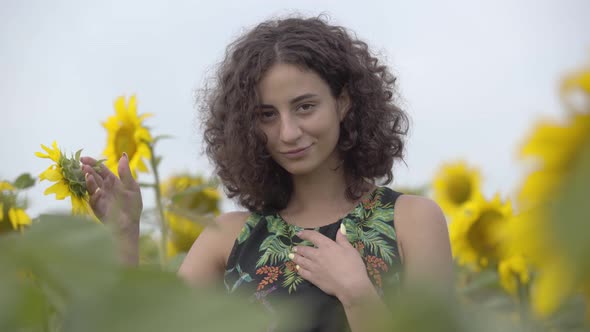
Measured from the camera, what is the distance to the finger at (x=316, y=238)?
1.53 metres

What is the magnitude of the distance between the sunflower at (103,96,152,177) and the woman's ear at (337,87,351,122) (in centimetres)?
49

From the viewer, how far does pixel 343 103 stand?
1863 millimetres

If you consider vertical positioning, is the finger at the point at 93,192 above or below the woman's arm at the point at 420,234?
above

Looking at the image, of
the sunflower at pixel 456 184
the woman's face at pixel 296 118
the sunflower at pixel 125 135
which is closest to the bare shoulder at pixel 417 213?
the woman's face at pixel 296 118

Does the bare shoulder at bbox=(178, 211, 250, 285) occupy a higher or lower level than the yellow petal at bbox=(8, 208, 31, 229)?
lower

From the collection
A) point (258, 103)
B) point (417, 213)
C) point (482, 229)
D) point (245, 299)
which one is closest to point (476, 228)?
point (482, 229)

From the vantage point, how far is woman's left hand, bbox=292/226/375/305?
4.59 ft

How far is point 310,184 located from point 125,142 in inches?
20.9

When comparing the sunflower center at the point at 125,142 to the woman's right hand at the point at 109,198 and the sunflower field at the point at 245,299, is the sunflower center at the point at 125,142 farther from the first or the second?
the sunflower field at the point at 245,299

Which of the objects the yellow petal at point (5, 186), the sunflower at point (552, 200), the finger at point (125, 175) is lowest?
the yellow petal at point (5, 186)

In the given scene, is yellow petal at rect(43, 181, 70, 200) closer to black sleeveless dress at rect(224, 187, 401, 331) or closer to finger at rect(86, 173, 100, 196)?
finger at rect(86, 173, 100, 196)

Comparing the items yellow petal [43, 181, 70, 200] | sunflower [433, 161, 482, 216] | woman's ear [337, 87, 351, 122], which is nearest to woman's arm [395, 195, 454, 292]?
woman's ear [337, 87, 351, 122]

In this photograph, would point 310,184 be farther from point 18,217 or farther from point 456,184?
point 456,184

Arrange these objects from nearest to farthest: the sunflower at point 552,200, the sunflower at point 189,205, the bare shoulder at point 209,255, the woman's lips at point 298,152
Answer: the sunflower at point 552,200 < the woman's lips at point 298,152 < the bare shoulder at point 209,255 < the sunflower at point 189,205
